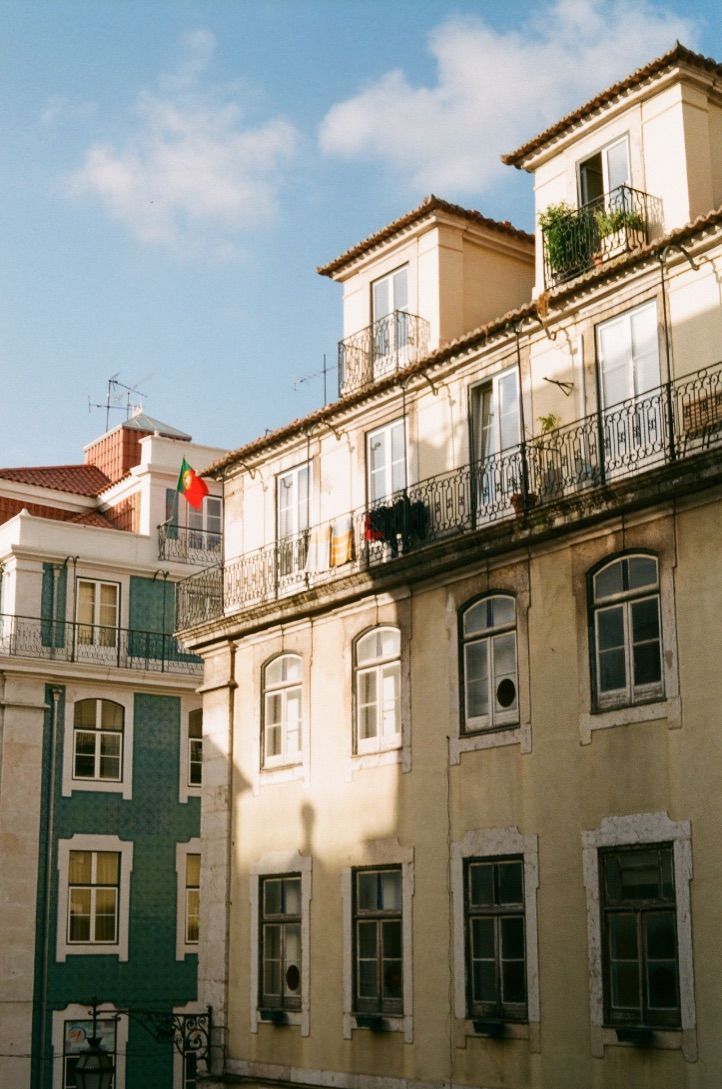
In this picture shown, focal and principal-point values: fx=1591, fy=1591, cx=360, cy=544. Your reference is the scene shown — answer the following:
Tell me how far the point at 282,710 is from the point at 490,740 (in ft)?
16.1

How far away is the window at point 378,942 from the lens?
19.6m

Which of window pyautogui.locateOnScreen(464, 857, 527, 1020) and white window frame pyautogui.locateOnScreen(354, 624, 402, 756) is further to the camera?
white window frame pyautogui.locateOnScreen(354, 624, 402, 756)

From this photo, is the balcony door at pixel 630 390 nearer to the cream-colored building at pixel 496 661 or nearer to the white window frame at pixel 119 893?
the cream-colored building at pixel 496 661

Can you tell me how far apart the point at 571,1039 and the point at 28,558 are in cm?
1815

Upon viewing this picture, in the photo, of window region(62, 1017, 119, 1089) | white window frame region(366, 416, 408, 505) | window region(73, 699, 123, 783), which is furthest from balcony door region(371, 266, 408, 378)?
window region(62, 1017, 119, 1089)

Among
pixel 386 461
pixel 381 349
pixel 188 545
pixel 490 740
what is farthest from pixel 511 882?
pixel 188 545

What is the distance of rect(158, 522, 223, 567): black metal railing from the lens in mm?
33656

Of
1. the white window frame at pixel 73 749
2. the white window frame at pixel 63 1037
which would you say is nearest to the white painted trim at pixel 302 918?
the white window frame at pixel 63 1037

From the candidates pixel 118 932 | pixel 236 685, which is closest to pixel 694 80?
pixel 236 685

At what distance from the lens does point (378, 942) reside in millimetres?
19984

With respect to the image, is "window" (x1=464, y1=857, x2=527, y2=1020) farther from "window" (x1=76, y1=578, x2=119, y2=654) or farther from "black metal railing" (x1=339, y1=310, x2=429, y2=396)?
"window" (x1=76, y1=578, x2=119, y2=654)

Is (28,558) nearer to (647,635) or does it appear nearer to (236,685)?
(236,685)

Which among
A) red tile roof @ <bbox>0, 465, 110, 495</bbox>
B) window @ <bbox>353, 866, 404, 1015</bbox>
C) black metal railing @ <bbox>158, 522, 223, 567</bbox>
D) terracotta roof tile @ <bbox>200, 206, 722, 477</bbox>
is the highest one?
red tile roof @ <bbox>0, 465, 110, 495</bbox>

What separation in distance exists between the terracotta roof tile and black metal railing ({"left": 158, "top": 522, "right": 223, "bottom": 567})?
27.2 ft
